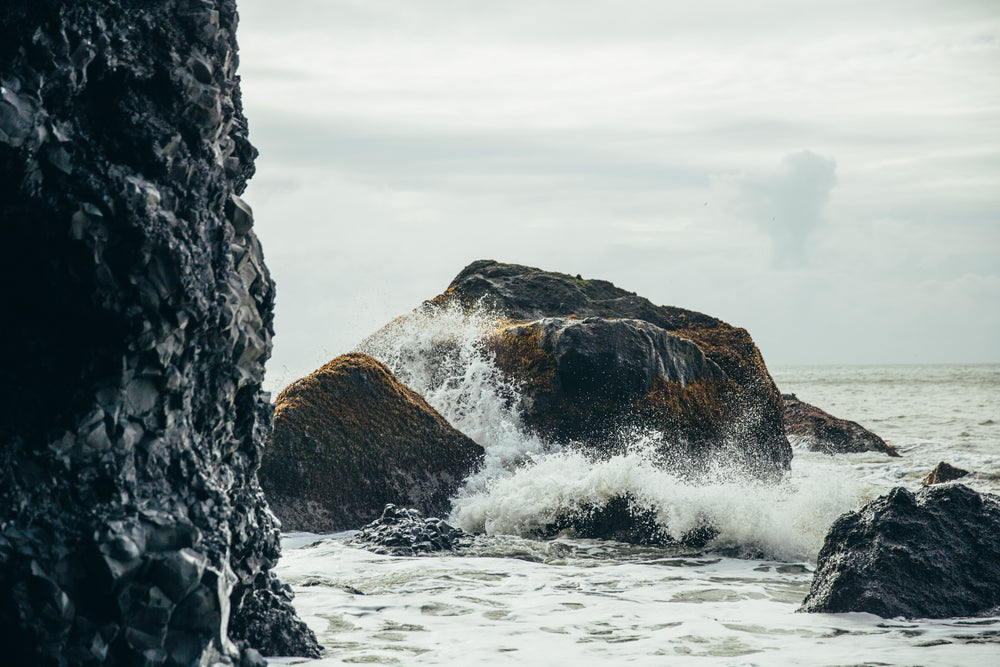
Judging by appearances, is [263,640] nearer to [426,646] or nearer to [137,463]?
[426,646]

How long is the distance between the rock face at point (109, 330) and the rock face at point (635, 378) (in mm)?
5696

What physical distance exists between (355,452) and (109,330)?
15.5ft

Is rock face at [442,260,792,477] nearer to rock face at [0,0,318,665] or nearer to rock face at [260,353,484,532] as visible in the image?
rock face at [260,353,484,532]

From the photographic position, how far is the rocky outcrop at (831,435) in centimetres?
1488

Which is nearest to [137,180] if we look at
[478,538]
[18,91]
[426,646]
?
[18,91]

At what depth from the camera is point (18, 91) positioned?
2.45 m

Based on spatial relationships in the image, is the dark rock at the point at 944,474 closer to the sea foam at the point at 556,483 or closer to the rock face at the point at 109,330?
the sea foam at the point at 556,483

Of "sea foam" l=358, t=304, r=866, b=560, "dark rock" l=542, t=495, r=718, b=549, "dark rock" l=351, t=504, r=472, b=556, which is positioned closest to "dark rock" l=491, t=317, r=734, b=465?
"sea foam" l=358, t=304, r=866, b=560

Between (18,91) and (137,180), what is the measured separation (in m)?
0.40

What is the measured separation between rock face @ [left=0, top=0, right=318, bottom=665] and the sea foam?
4.55 m

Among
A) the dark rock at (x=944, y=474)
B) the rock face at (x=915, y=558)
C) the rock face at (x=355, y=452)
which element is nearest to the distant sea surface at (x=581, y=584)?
the rock face at (x=915, y=558)

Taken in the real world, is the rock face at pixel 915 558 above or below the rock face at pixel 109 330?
below

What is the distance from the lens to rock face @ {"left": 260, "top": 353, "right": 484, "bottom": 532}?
7.00 m

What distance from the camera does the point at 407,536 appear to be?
629 centimetres
